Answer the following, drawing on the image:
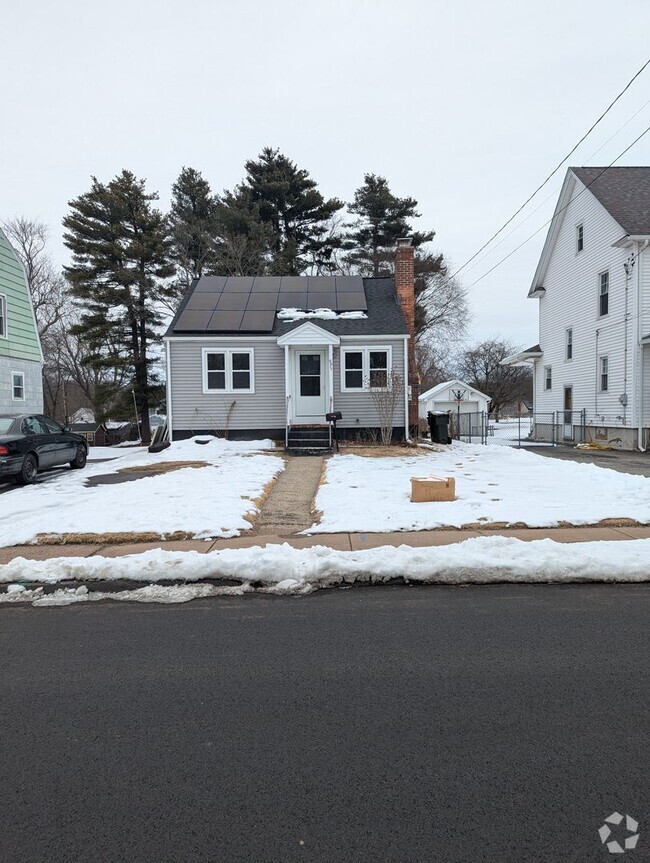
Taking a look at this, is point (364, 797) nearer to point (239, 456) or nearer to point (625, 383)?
point (239, 456)

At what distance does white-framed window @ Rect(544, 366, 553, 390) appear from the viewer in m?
25.6

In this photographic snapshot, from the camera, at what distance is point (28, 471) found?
38.3 feet

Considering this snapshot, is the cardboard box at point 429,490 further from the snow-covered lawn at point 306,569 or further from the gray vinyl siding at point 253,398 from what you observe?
the gray vinyl siding at point 253,398

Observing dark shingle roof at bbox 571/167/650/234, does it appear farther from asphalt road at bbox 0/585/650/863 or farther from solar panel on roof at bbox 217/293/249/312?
asphalt road at bbox 0/585/650/863

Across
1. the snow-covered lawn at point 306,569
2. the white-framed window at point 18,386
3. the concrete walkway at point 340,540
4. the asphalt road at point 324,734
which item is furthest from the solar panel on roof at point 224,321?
the asphalt road at point 324,734

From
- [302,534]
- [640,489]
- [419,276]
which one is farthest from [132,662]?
[419,276]

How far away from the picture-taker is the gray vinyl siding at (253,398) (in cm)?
1758

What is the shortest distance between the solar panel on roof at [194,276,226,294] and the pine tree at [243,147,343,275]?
12922 millimetres

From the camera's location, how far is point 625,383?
19125 mm

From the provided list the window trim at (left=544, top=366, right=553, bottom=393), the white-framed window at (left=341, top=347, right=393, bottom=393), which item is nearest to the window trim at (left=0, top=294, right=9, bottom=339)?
the white-framed window at (left=341, top=347, right=393, bottom=393)

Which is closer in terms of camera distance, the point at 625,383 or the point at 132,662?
the point at 132,662

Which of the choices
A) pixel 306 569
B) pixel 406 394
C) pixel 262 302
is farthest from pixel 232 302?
pixel 306 569

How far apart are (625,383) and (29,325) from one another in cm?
2187

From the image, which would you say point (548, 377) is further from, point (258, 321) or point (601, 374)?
point (258, 321)
